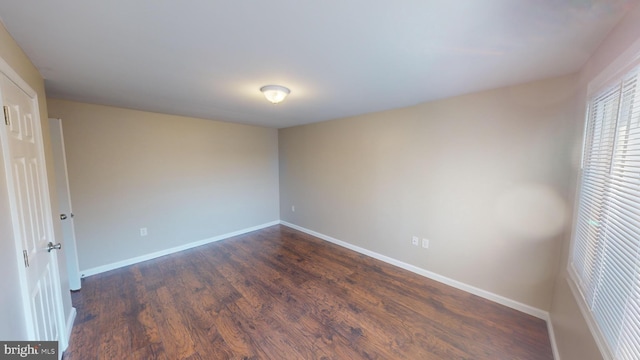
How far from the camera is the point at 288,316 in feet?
7.13

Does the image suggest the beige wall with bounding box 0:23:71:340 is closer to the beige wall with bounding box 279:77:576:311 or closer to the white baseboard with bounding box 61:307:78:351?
the white baseboard with bounding box 61:307:78:351

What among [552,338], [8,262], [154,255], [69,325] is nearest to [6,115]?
[8,262]

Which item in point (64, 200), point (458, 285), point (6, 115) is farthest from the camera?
point (458, 285)

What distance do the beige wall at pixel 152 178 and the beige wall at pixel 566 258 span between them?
14.6 ft

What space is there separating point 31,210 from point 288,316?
6.79 ft

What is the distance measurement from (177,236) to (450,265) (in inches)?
162

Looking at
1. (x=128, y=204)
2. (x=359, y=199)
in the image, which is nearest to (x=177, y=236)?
(x=128, y=204)

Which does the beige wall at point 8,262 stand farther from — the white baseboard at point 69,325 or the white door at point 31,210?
the white baseboard at point 69,325

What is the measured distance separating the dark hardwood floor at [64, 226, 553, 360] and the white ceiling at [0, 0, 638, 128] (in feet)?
7.45

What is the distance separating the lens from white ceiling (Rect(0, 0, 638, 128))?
1.07m

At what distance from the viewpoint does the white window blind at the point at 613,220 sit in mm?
927

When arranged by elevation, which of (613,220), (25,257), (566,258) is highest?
(613,220)

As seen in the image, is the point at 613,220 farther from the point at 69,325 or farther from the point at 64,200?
the point at 64,200

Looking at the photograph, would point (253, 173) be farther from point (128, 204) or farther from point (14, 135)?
point (14, 135)
